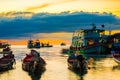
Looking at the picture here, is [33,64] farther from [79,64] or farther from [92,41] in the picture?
[92,41]

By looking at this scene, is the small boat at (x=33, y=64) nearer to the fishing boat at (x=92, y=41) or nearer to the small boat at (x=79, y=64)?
the small boat at (x=79, y=64)

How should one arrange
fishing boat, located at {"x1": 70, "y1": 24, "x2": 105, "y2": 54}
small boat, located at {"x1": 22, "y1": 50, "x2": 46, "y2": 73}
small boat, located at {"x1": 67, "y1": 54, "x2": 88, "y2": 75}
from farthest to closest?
fishing boat, located at {"x1": 70, "y1": 24, "x2": 105, "y2": 54}, small boat, located at {"x1": 67, "y1": 54, "x2": 88, "y2": 75}, small boat, located at {"x1": 22, "y1": 50, "x2": 46, "y2": 73}

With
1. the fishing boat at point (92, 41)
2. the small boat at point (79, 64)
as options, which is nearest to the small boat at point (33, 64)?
the small boat at point (79, 64)

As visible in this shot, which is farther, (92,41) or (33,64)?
(92,41)

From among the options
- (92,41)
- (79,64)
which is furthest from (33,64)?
(92,41)

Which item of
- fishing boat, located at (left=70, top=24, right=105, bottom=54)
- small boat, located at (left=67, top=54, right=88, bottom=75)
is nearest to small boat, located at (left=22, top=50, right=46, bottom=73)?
small boat, located at (left=67, top=54, right=88, bottom=75)

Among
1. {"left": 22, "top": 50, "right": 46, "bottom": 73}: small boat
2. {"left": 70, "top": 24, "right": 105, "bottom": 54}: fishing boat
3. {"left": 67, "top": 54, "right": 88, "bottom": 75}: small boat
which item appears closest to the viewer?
{"left": 22, "top": 50, "right": 46, "bottom": 73}: small boat

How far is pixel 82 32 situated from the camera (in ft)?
439

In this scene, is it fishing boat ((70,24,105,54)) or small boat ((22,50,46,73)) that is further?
fishing boat ((70,24,105,54))

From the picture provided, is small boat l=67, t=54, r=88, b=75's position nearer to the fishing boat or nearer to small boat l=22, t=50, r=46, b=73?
small boat l=22, t=50, r=46, b=73

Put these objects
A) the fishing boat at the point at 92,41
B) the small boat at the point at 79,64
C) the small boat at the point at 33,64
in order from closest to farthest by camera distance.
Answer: the small boat at the point at 33,64, the small boat at the point at 79,64, the fishing boat at the point at 92,41

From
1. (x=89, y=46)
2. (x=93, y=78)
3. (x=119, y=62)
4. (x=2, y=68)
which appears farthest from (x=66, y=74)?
(x=89, y=46)

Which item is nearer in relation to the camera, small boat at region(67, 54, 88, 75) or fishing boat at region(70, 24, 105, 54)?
small boat at region(67, 54, 88, 75)

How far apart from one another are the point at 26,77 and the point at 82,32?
2934 inches
